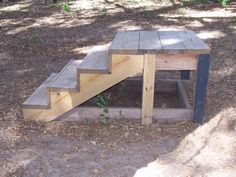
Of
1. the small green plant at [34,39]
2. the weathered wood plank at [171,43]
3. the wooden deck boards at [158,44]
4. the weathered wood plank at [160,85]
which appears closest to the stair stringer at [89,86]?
the wooden deck boards at [158,44]

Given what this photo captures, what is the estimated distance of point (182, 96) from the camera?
4223 mm

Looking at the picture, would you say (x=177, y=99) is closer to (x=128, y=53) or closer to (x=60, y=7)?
(x=128, y=53)

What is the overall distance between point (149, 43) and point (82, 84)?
796mm

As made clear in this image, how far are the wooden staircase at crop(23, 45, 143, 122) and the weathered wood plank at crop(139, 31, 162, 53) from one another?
0.36 feet

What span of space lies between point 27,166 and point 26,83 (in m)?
2.19

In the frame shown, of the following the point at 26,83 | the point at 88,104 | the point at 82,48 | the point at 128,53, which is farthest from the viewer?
the point at 82,48

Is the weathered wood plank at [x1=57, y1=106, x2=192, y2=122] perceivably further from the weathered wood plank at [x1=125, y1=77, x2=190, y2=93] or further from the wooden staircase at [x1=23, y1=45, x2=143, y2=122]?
the weathered wood plank at [x1=125, y1=77, x2=190, y2=93]

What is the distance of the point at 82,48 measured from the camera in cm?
687

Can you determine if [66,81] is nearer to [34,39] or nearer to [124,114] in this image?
[124,114]

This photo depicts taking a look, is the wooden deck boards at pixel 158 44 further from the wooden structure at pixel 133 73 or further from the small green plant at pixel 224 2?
the small green plant at pixel 224 2

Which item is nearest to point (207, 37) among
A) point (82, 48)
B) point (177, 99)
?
point (82, 48)

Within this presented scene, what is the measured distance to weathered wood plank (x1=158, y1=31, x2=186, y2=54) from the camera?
3461 millimetres

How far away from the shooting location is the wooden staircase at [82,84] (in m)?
3.57

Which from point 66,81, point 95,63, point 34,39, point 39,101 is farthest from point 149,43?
point 34,39
